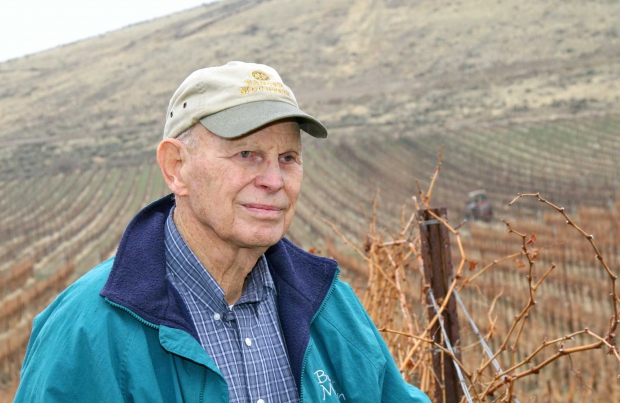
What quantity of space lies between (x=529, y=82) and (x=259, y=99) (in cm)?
2505

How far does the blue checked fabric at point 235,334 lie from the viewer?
125 cm

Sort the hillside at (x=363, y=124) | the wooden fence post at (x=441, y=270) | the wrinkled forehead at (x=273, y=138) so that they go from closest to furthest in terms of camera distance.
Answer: the wrinkled forehead at (x=273, y=138) < the wooden fence post at (x=441, y=270) < the hillside at (x=363, y=124)

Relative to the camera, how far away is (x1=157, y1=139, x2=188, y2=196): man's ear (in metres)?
1.32

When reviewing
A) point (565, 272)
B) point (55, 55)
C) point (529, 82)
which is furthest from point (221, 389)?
point (55, 55)

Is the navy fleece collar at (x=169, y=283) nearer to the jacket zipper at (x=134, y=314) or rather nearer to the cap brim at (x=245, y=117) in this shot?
the jacket zipper at (x=134, y=314)

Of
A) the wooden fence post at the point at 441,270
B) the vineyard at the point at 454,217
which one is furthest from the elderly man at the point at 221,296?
the vineyard at the point at 454,217

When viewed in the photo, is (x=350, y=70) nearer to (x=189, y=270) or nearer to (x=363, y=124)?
(x=363, y=124)

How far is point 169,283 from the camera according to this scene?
1.26 metres

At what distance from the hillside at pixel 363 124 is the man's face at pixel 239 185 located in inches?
53.7

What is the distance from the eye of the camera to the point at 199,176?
4.24 feet

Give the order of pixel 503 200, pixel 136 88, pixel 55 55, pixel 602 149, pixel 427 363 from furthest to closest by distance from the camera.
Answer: pixel 55 55
pixel 136 88
pixel 602 149
pixel 503 200
pixel 427 363

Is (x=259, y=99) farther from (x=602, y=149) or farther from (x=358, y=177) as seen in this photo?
(x=602, y=149)

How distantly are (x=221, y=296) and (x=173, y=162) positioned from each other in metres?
0.30

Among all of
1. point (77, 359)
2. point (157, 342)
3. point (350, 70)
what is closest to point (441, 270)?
point (157, 342)
